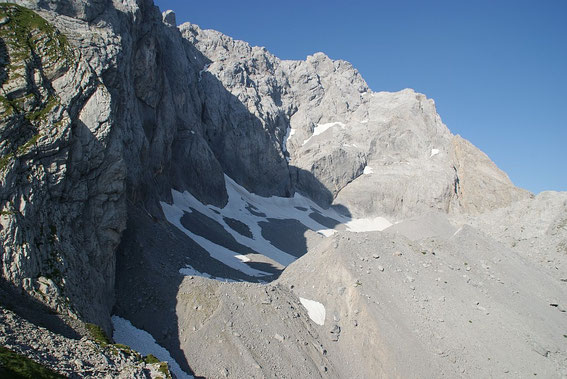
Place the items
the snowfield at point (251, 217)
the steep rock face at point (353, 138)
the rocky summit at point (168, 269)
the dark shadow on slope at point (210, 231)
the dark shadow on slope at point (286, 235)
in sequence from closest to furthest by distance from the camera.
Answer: the rocky summit at point (168, 269) → the snowfield at point (251, 217) → the dark shadow on slope at point (210, 231) → the dark shadow on slope at point (286, 235) → the steep rock face at point (353, 138)

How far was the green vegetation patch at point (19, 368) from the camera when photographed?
1189 cm

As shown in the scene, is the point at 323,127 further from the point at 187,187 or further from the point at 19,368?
the point at 19,368

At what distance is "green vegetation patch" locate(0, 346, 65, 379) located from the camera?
11.9 metres

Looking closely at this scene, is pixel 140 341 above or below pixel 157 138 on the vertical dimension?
below

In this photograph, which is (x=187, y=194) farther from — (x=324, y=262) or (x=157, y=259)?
(x=324, y=262)

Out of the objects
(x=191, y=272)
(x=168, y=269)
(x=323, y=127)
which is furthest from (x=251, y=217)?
(x=323, y=127)

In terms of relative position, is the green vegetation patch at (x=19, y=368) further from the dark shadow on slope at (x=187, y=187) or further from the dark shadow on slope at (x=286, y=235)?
the dark shadow on slope at (x=286, y=235)

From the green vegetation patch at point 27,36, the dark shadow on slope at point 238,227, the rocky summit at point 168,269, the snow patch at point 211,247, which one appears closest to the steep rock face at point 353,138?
the dark shadow on slope at point 238,227

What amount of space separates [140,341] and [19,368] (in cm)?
1562

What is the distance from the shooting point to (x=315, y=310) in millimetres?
33125

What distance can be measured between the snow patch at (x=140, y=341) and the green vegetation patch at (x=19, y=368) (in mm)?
12797

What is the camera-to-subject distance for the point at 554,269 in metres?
45.5

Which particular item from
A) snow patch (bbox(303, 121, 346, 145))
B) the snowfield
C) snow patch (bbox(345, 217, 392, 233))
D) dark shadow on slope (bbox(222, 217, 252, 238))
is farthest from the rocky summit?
snow patch (bbox(303, 121, 346, 145))

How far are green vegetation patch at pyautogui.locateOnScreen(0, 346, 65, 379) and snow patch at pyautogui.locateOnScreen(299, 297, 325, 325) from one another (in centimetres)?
2187
